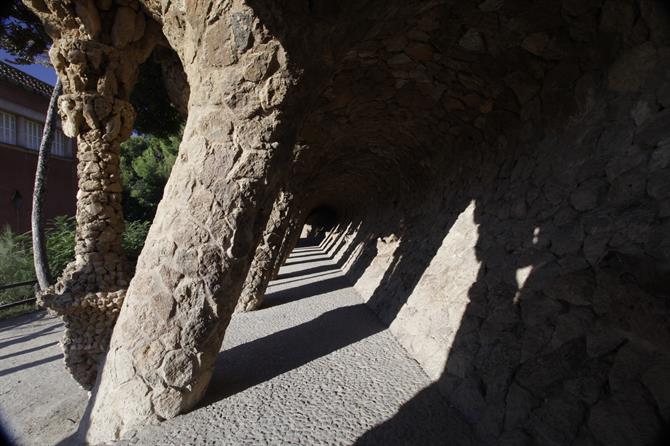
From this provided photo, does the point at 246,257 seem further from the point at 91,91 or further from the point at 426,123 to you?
the point at 426,123

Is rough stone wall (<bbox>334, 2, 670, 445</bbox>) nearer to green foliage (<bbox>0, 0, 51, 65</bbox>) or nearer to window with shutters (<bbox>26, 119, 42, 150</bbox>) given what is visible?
green foliage (<bbox>0, 0, 51, 65</bbox>)

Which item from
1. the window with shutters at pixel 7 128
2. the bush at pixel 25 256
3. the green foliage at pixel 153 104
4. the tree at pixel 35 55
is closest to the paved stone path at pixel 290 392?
the tree at pixel 35 55

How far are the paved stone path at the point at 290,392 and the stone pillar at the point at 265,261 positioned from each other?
0.26 metres

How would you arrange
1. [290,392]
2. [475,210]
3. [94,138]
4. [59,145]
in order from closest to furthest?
[290,392]
[94,138]
[475,210]
[59,145]

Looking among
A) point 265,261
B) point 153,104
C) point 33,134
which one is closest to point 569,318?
Answer: point 265,261

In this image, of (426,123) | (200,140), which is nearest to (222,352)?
(200,140)

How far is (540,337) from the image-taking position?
1.75 metres

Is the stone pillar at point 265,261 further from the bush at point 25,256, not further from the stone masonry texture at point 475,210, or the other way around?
the bush at point 25,256

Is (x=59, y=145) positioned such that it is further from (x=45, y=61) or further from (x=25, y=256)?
(x=45, y=61)

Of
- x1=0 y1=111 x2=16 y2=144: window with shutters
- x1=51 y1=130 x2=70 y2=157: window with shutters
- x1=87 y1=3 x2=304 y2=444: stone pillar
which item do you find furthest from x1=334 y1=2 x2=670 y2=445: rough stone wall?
x1=51 y1=130 x2=70 y2=157: window with shutters

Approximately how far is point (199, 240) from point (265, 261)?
9.20ft

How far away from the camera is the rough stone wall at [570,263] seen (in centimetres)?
139

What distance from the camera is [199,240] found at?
1881mm

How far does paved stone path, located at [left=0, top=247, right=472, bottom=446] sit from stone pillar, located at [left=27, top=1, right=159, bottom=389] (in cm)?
85
